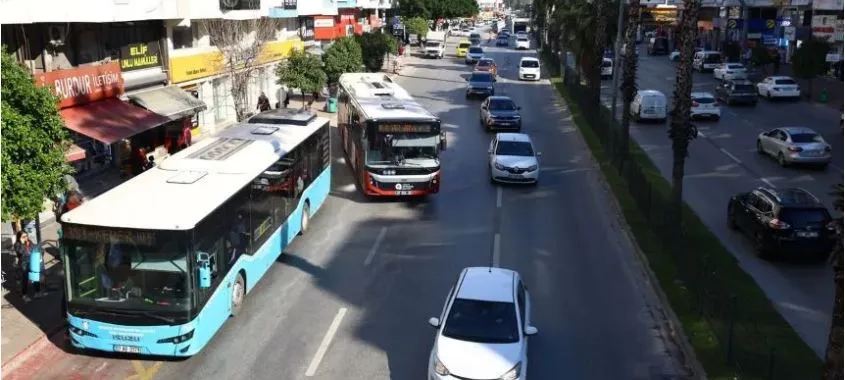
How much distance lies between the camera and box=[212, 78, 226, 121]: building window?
39.6 metres

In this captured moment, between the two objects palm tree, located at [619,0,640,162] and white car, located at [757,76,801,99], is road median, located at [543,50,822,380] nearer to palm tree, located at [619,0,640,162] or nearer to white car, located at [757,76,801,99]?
palm tree, located at [619,0,640,162]

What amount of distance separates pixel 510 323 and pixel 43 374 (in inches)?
305

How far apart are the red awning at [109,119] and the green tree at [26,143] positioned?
881 cm

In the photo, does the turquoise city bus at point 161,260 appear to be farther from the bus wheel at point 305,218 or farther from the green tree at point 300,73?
the green tree at point 300,73

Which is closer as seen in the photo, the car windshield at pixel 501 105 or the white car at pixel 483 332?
the white car at pixel 483 332

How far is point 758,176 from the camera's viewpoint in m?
29.5

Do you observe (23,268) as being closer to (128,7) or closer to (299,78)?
(128,7)

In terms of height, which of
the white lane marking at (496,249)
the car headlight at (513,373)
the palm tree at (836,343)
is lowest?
the white lane marking at (496,249)

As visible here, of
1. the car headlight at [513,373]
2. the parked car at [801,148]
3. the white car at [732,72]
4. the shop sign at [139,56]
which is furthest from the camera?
the white car at [732,72]

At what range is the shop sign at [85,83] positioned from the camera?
79.0 feet

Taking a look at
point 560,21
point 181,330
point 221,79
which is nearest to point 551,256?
point 181,330

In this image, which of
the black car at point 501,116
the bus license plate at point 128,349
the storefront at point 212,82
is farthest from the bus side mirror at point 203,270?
the black car at point 501,116

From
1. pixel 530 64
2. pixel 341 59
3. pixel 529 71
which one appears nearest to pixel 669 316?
pixel 341 59

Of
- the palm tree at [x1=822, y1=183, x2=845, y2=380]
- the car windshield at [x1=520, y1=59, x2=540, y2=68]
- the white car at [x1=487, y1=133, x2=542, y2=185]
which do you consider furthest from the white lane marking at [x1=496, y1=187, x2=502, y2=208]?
the car windshield at [x1=520, y1=59, x2=540, y2=68]
